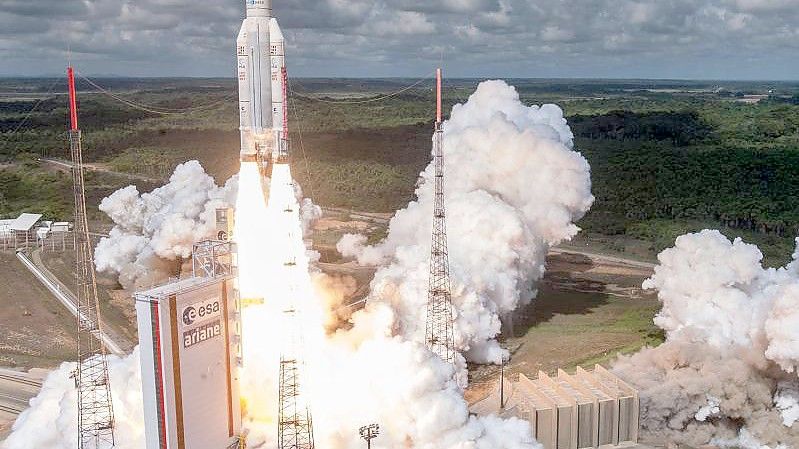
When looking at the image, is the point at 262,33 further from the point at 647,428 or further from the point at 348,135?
the point at 348,135

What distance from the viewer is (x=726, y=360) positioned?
95.9ft

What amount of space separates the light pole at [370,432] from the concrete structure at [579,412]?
6.12 m

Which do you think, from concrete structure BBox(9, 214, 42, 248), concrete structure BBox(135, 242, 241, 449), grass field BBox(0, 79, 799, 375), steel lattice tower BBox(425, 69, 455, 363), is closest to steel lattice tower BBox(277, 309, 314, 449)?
concrete structure BBox(135, 242, 241, 449)

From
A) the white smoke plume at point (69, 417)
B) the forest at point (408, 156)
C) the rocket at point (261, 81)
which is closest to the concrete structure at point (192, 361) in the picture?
the white smoke plume at point (69, 417)

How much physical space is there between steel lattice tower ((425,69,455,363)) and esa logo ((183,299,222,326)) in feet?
36.8

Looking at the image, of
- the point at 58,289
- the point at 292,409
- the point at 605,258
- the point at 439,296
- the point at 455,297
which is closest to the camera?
the point at 292,409

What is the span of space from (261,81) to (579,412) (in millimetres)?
15045

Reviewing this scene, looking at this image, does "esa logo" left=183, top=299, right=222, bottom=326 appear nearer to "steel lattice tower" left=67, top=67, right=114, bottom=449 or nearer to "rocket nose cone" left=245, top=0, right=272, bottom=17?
"steel lattice tower" left=67, top=67, right=114, bottom=449

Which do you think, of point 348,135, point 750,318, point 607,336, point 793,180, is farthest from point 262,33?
point 348,135

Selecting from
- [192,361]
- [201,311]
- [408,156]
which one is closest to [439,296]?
[201,311]

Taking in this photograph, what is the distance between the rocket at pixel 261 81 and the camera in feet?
80.4

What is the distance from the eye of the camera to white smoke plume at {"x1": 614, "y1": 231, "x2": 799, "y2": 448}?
27.6 metres

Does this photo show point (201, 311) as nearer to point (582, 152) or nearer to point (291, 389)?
point (291, 389)

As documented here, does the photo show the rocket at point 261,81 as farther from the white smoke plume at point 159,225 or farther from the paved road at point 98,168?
the paved road at point 98,168
